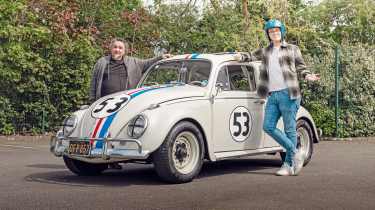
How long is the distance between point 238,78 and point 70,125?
2.36 meters

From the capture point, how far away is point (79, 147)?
7.39 m

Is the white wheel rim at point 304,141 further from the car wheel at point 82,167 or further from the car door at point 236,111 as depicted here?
the car wheel at point 82,167

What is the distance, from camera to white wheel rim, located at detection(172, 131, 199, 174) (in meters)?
7.35

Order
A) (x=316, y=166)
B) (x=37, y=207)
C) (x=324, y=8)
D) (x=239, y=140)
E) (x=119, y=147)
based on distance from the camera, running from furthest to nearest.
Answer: (x=324, y=8) → (x=316, y=166) → (x=239, y=140) → (x=119, y=147) → (x=37, y=207)

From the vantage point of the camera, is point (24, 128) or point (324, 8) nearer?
point (24, 128)

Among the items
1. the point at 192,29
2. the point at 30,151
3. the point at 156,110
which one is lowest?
the point at 30,151

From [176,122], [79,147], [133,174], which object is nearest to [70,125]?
[79,147]

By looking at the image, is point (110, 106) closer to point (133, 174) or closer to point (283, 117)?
point (133, 174)

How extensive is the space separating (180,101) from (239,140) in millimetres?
1146

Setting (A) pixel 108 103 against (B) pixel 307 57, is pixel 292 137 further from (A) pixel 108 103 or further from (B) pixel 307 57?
(B) pixel 307 57

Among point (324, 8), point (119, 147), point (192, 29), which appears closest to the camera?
point (119, 147)

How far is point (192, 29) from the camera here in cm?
1833

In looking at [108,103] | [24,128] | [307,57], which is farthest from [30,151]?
[307,57]

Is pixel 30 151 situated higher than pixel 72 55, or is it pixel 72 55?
pixel 72 55
